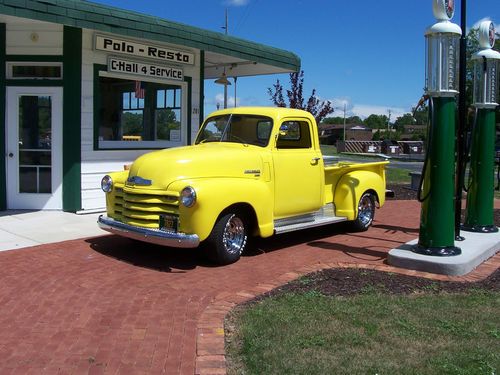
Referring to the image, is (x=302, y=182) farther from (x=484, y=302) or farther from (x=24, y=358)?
(x=24, y=358)

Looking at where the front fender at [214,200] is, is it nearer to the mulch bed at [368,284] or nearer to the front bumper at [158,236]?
the front bumper at [158,236]

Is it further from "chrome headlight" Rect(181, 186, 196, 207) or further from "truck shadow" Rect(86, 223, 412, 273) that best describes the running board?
"chrome headlight" Rect(181, 186, 196, 207)

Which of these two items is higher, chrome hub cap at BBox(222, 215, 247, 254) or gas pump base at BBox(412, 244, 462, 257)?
chrome hub cap at BBox(222, 215, 247, 254)

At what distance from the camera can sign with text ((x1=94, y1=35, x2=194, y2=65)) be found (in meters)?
9.90

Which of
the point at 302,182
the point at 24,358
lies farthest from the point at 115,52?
the point at 24,358

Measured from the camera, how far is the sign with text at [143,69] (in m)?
10.1

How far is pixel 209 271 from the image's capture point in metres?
6.45

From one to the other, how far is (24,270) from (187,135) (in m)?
5.98

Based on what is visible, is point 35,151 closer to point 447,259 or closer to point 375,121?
point 447,259

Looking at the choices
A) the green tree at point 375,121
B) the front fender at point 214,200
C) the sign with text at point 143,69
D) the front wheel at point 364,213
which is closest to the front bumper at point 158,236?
the front fender at point 214,200

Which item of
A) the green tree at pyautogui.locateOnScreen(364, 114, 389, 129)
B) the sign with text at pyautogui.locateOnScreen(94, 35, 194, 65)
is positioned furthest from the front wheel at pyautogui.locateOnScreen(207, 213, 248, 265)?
the green tree at pyautogui.locateOnScreen(364, 114, 389, 129)

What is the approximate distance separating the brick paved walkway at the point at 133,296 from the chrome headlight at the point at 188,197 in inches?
32.9

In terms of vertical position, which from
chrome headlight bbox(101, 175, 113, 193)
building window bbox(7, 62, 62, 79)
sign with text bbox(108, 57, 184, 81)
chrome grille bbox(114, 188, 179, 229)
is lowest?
chrome grille bbox(114, 188, 179, 229)

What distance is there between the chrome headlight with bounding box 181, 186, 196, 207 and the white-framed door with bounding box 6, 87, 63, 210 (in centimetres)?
444
